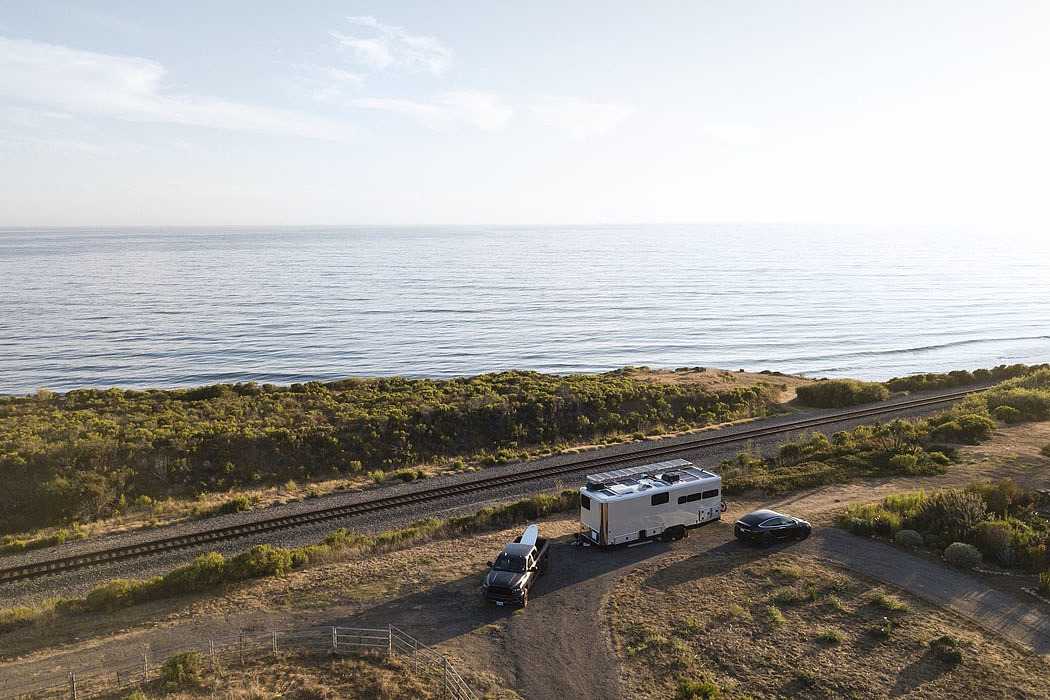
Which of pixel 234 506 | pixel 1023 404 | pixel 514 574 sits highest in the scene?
pixel 1023 404

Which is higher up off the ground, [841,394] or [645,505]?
[645,505]

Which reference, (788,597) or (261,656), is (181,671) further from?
(788,597)

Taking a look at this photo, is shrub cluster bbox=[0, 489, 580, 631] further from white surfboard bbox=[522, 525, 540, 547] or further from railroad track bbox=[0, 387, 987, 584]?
white surfboard bbox=[522, 525, 540, 547]

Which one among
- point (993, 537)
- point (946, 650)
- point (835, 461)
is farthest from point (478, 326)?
point (946, 650)

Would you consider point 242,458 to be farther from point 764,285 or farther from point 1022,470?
point 764,285

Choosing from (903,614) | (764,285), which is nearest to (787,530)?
(903,614)

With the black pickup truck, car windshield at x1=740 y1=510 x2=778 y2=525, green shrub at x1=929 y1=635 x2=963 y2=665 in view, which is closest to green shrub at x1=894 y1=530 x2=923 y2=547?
car windshield at x1=740 y1=510 x2=778 y2=525
